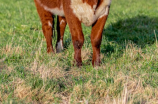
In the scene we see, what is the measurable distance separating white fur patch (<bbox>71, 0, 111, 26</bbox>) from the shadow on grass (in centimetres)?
101

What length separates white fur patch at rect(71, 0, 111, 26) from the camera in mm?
3669

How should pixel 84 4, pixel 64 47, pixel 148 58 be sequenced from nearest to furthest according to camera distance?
pixel 84 4 → pixel 148 58 → pixel 64 47

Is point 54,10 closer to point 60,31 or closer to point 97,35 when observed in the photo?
point 60,31

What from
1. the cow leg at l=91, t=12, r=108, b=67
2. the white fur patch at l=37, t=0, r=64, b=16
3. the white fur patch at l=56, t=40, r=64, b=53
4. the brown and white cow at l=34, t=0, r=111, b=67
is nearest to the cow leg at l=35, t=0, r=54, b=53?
the white fur patch at l=37, t=0, r=64, b=16

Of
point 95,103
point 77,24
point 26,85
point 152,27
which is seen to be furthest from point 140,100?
point 152,27

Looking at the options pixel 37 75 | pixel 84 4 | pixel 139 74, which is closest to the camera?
pixel 37 75

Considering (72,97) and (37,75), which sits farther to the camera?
(37,75)

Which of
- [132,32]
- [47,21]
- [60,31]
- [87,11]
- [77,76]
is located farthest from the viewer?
[132,32]

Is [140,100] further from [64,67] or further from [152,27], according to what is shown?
[152,27]

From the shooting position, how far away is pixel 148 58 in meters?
4.03

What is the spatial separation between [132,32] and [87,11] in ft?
9.70

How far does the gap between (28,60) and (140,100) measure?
184 centimetres

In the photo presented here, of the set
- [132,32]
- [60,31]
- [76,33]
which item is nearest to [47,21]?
[60,31]

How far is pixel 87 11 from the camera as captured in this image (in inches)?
146
